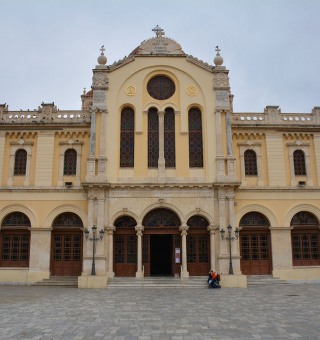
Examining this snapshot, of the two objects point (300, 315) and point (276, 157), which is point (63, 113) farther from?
point (300, 315)

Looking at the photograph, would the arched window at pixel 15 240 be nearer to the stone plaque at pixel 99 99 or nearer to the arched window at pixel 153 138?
the stone plaque at pixel 99 99

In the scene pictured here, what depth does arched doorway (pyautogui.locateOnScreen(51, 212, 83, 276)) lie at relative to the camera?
2462 cm

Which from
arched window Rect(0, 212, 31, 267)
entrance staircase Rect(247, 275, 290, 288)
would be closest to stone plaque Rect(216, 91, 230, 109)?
entrance staircase Rect(247, 275, 290, 288)

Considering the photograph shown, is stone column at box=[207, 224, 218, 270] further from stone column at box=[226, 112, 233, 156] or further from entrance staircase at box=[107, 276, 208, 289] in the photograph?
stone column at box=[226, 112, 233, 156]

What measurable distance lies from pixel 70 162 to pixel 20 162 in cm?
335

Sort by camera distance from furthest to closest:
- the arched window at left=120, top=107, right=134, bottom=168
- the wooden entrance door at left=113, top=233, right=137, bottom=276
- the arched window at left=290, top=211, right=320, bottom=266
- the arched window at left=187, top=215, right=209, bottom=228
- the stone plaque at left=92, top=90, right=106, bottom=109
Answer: the stone plaque at left=92, top=90, right=106, bottom=109 < the arched window at left=290, top=211, right=320, bottom=266 < the arched window at left=120, top=107, right=134, bottom=168 < the arched window at left=187, top=215, right=209, bottom=228 < the wooden entrance door at left=113, top=233, right=137, bottom=276

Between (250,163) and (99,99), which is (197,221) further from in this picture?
(99,99)

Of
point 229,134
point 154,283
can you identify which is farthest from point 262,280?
point 229,134

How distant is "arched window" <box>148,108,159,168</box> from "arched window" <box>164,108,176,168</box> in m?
0.59

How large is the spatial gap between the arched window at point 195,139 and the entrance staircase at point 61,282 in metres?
10.2

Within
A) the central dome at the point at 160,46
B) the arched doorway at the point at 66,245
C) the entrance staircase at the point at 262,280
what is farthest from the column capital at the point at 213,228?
the central dome at the point at 160,46

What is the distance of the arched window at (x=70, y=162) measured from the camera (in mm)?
25797

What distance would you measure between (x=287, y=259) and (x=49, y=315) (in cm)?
1668

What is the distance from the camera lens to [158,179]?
24406 mm
